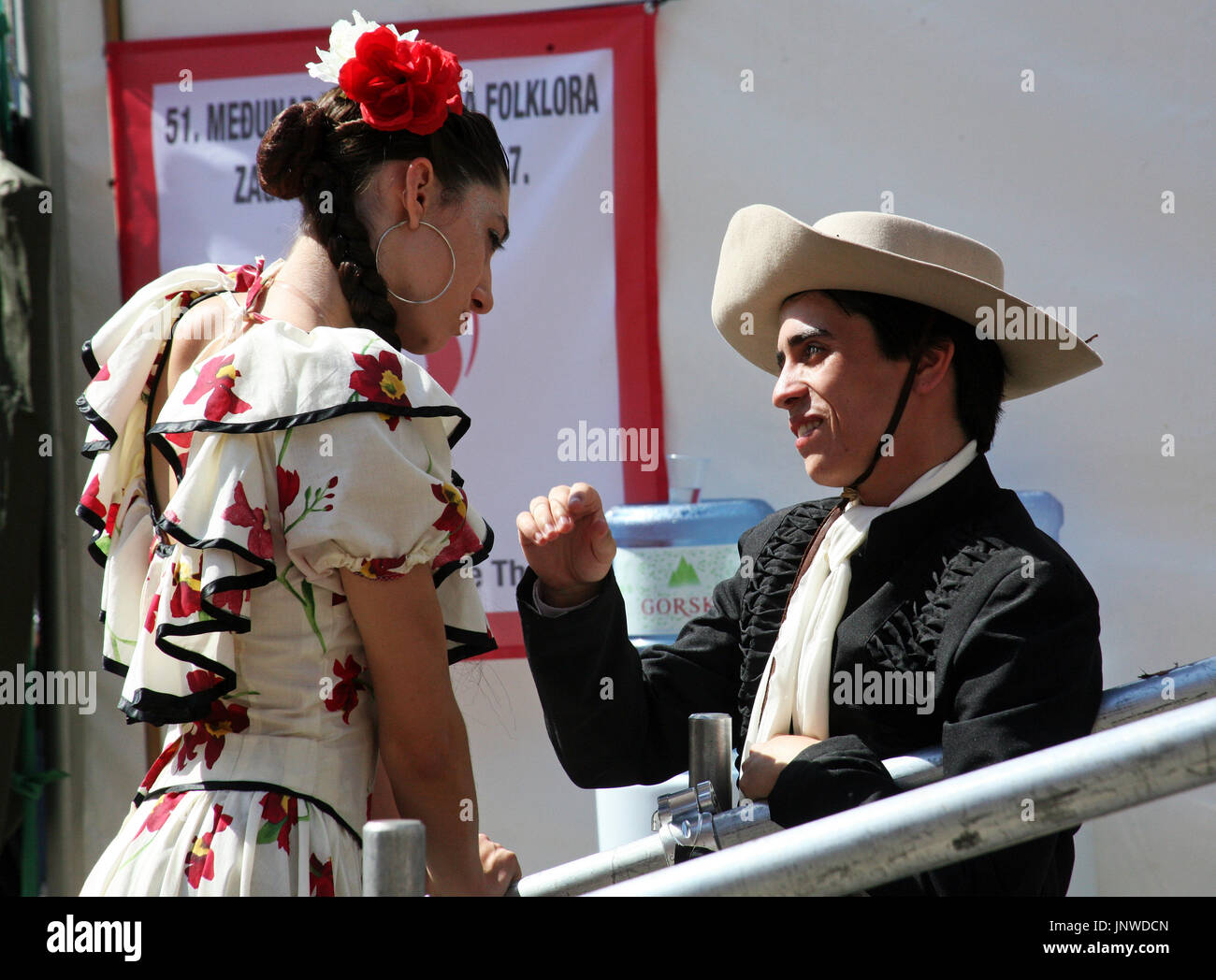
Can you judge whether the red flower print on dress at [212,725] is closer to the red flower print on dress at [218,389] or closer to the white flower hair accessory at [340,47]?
the red flower print on dress at [218,389]

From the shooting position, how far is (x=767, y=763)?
1.46 meters

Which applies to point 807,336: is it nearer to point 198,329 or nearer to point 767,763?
point 767,763

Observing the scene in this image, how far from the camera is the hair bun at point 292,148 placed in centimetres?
147

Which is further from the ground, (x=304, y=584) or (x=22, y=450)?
(x=22, y=450)

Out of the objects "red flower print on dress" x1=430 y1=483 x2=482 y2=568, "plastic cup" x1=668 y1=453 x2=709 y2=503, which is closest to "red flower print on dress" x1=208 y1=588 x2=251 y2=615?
"red flower print on dress" x1=430 y1=483 x2=482 y2=568

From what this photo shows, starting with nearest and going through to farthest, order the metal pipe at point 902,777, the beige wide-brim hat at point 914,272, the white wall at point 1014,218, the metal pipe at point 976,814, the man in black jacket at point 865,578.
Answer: the metal pipe at point 976,814, the metal pipe at point 902,777, the man in black jacket at point 865,578, the beige wide-brim hat at point 914,272, the white wall at point 1014,218

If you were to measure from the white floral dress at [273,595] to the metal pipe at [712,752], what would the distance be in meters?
0.36

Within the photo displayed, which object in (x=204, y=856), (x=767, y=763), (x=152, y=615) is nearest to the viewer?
(x=204, y=856)

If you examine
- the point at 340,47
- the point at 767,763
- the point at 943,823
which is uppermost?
the point at 340,47

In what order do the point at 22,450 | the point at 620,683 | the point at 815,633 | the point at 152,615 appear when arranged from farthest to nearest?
the point at 22,450 → the point at 620,683 → the point at 815,633 → the point at 152,615

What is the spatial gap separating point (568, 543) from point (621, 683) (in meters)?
0.22

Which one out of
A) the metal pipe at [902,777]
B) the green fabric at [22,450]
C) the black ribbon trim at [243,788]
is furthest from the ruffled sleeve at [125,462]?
the green fabric at [22,450]

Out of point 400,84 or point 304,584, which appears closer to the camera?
point 304,584

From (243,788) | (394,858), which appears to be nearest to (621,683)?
(243,788)
